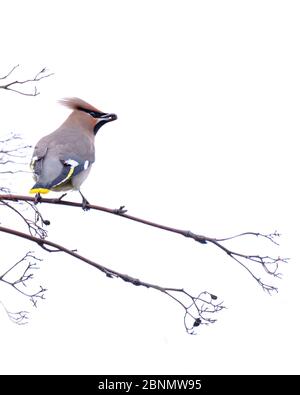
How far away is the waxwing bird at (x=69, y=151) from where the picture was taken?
4.15m

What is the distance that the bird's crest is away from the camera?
4707 mm

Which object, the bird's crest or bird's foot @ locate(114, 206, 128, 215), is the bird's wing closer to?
the bird's crest

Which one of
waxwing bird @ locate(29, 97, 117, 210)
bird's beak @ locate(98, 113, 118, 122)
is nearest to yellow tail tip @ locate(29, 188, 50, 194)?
waxwing bird @ locate(29, 97, 117, 210)

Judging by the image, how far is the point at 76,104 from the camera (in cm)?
474

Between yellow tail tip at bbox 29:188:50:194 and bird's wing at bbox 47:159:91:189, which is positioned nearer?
yellow tail tip at bbox 29:188:50:194

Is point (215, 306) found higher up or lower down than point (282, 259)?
lower down

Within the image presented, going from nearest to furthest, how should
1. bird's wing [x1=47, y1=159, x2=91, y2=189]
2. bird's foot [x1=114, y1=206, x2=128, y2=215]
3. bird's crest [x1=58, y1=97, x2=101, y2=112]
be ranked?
bird's foot [x1=114, y1=206, x2=128, y2=215], bird's wing [x1=47, y1=159, x2=91, y2=189], bird's crest [x1=58, y1=97, x2=101, y2=112]

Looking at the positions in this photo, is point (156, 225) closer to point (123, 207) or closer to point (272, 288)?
point (123, 207)

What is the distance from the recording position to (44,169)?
418 centimetres

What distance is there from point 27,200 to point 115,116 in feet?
5.68

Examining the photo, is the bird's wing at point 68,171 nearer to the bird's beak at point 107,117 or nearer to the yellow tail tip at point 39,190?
the yellow tail tip at point 39,190
